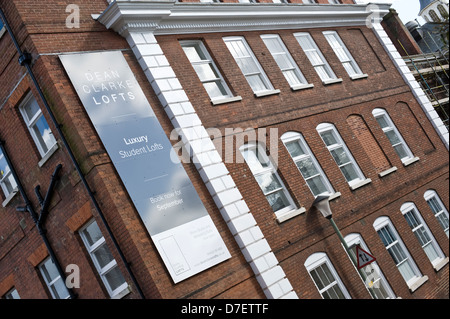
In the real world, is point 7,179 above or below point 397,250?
above

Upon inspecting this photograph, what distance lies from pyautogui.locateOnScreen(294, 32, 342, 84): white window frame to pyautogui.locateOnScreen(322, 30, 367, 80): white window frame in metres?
1.05

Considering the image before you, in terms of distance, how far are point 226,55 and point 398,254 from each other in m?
8.42

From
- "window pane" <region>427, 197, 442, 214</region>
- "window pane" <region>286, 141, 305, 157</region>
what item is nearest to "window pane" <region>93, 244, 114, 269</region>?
"window pane" <region>286, 141, 305, 157</region>

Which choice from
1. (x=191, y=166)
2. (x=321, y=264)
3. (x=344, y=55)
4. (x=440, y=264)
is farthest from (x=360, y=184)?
(x=191, y=166)

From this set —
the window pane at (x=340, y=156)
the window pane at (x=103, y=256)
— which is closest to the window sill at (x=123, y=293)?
the window pane at (x=103, y=256)

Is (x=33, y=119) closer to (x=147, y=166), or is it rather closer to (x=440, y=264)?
(x=147, y=166)

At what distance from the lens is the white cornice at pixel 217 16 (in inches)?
575

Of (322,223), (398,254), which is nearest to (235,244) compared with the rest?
(322,223)

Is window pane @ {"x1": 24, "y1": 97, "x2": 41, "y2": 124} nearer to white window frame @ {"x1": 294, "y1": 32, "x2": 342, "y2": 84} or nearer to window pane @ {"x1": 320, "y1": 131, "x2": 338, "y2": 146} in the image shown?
window pane @ {"x1": 320, "y1": 131, "x2": 338, "y2": 146}

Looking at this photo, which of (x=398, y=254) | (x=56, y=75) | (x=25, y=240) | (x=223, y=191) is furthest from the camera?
(x=398, y=254)

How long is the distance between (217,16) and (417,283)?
1039 cm

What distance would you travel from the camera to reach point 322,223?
53.7 feet

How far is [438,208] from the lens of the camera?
21391mm

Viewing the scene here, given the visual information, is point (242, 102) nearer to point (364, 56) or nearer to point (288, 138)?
point (288, 138)
